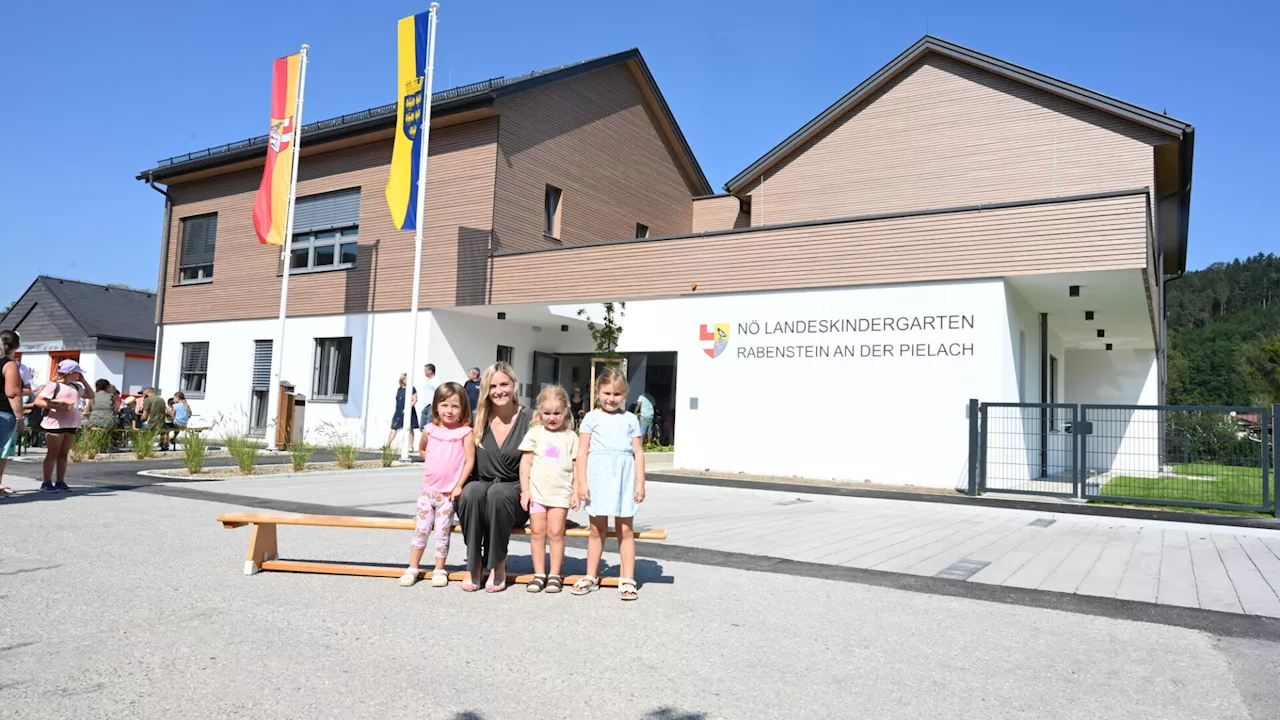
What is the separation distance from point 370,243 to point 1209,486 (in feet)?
57.8

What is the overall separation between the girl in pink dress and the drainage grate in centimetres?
339

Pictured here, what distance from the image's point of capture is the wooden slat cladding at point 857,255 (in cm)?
1205

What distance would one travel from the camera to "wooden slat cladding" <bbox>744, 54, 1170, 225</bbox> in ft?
55.0

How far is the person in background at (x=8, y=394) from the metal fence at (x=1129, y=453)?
37.7 feet

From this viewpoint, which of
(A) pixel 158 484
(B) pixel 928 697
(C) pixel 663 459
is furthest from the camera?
(C) pixel 663 459

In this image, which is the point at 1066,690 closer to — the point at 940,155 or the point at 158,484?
the point at 158,484

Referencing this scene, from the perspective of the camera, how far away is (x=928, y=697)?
128 inches

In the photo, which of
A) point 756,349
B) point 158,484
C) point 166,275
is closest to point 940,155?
point 756,349

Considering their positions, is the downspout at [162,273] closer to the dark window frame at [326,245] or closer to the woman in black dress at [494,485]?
the dark window frame at [326,245]

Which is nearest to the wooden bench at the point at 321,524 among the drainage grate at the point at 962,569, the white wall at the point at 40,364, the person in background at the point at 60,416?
the drainage grate at the point at 962,569

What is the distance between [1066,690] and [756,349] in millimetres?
11485

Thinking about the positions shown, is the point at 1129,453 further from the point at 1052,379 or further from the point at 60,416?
the point at 60,416

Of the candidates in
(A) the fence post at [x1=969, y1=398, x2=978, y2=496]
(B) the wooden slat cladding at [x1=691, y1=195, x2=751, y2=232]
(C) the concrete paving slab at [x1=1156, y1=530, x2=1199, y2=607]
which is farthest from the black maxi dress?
(B) the wooden slat cladding at [x1=691, y1=195, x2=751, y2=232]

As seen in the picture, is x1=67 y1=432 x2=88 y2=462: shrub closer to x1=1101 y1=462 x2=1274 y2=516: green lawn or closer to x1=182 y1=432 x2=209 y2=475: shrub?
x1=182 y1=432 x2=209 y2=475: shrub
